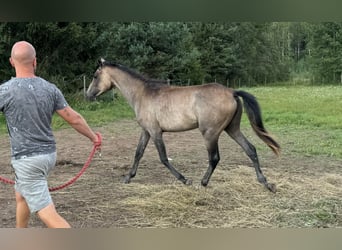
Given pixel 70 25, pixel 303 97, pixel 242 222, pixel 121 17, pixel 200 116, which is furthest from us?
pixel 303 97

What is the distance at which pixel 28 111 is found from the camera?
221 centimetres

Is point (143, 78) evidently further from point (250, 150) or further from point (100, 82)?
point (250, 150)

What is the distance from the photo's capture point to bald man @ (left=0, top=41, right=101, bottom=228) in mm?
2207

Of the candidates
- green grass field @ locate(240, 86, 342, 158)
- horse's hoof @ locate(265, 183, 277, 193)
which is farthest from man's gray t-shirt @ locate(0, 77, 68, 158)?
green grass field @ locate(240, 86, 342, 158)

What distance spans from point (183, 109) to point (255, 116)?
0.66 metres

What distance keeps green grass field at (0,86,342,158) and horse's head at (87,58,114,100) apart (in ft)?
1.01

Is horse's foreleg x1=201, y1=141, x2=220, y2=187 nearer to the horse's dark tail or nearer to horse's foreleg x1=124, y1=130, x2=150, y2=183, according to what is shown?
the horse's dark tail

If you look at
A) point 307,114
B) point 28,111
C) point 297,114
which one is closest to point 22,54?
point 28,111

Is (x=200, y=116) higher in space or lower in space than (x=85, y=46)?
lower

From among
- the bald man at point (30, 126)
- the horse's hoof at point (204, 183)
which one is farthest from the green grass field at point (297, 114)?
the bald man at point (30, 126)

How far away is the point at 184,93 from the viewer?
13.7 ft
